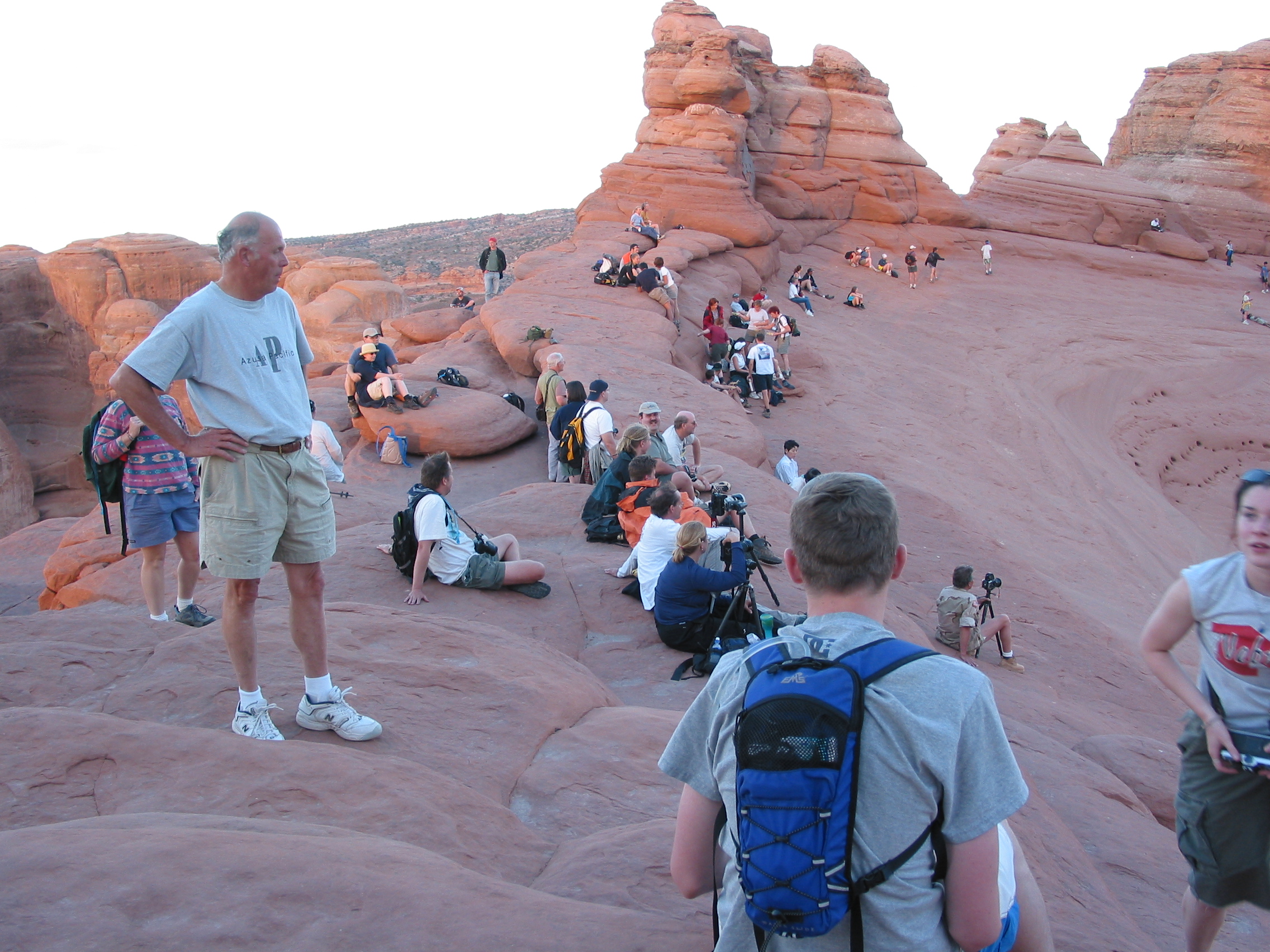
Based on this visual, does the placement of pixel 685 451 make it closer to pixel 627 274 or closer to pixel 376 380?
pixel 376 380

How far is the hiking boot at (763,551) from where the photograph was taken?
7.09m

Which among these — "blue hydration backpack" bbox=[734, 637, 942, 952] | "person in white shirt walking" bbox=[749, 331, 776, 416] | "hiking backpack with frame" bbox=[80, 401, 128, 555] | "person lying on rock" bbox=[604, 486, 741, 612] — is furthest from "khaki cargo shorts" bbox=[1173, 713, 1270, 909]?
"person in white shirt walking" bbox=[749, 331, 776, 416]

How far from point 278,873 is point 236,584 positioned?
147 cm

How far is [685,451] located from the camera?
9438 mm

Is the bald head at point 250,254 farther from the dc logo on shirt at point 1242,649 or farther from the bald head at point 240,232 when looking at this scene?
the dc logo on shirt at point 1242,649

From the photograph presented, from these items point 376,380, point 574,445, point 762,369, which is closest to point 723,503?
point 574,445

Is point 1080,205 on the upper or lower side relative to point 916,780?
upper

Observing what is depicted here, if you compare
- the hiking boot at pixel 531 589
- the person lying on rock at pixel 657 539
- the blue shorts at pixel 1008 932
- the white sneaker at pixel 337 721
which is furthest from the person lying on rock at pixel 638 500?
the blue shorts at pixel 1008 932

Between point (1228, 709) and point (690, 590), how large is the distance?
10.7 ft

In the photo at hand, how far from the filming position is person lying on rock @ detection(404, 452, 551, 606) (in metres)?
5.72

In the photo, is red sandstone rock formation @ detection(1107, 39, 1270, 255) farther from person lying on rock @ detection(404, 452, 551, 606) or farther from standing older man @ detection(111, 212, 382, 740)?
standing older man @ detection(111, 212, 382, 740)

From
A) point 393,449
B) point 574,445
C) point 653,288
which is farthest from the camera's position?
point 653,288

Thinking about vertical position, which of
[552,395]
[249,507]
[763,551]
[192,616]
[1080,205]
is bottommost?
[763,551]

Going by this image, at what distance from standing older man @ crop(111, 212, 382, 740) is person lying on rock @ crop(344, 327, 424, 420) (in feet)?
25.6
